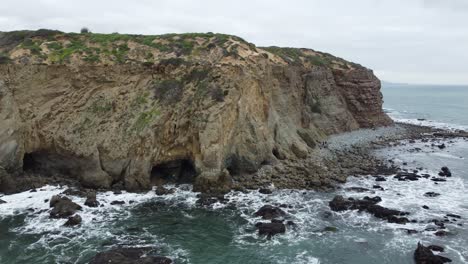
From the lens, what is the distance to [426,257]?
25.8 metres

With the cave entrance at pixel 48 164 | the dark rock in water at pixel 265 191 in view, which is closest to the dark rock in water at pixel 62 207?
the cave entrance at pixel 48 164

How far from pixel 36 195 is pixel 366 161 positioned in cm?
3777

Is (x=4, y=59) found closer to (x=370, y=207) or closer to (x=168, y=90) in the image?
(x=168, y=90)

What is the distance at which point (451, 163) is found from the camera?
178 feet

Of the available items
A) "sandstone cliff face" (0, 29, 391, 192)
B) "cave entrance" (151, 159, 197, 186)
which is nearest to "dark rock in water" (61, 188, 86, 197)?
"sandstone cliff face" (0, 29, 391, 192)

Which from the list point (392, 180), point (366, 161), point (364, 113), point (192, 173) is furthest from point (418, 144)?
point (192, 173)

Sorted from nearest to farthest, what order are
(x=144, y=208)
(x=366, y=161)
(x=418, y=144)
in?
(x=144, y=208)
(x=366, y=161)
(x=418, y=144)

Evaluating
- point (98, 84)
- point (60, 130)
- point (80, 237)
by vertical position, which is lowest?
point (80, 237)

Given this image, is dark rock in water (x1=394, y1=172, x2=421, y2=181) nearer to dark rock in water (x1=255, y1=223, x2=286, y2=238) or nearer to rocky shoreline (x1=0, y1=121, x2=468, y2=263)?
rocky shoreline (x1=0, y1=121, x2=468, y2=263)

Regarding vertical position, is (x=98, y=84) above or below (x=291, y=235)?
above

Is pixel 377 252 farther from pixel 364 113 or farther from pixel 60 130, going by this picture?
pixel 364 113

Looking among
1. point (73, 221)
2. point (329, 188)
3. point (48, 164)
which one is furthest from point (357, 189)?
point (48, 164)

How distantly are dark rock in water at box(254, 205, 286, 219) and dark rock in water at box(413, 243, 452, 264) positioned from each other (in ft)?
34.3

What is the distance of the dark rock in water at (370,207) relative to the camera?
108ft
